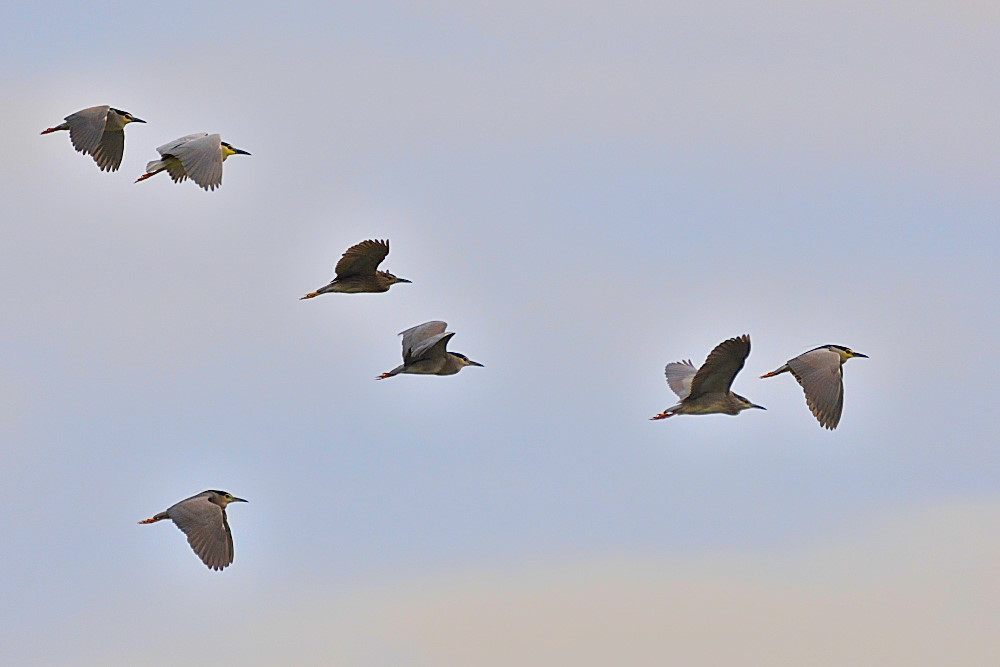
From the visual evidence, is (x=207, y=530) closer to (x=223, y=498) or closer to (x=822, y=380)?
(x=223, y=498)

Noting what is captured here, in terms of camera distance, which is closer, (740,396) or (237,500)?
(237,500)

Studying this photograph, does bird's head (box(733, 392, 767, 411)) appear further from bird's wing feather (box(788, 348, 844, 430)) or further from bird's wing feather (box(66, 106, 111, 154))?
bird's wing feather (box(66, 106, 111, 154))

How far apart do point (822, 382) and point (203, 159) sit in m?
9.35

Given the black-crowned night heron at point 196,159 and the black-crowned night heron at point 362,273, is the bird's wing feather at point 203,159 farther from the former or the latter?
the black-crowned night heron at point 362,273

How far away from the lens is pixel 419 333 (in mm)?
30250

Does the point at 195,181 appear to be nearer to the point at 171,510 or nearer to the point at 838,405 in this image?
the point at 171,510

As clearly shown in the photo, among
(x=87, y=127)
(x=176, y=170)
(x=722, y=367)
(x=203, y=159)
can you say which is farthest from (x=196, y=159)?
(x=722, y=367)

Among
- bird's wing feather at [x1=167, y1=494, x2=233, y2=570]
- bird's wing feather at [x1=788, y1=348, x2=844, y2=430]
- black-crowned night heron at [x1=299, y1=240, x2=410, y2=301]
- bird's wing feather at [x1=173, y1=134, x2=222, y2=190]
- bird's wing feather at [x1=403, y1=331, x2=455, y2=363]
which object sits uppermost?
bird's wing feather at [x1=173, y1=134, x2=222, y2=190]

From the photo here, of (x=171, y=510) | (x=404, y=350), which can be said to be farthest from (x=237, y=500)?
(x=404, y=350)

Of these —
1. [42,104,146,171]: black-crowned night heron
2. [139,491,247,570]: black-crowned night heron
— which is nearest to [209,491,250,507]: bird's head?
[139,491,247,570]: black-crowned night heron

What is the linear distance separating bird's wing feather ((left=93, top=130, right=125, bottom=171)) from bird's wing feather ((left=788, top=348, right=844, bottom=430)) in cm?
1155

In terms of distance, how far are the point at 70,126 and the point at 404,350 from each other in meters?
6.48

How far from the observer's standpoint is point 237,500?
91.9ft

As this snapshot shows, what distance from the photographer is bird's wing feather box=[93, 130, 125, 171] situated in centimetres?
3180
